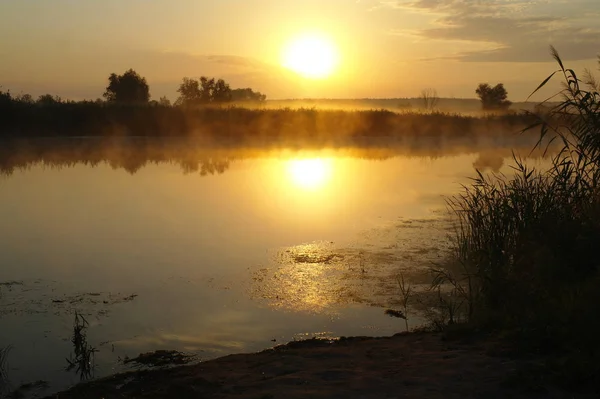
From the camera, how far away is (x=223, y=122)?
32.5m

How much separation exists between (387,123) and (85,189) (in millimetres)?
22258

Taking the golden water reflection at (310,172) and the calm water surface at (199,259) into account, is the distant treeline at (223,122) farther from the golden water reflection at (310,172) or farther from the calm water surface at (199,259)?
the calm water surface at (199,259)

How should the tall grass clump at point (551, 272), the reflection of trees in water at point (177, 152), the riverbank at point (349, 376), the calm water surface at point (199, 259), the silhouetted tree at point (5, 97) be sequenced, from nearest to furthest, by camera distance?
the riverbank at point (349, 376) < the tall grass clump at point (551, 272) < the calm water surface at point (199, 259) < the reflection of trees in water at point (177, 152) < the silhouetted tree at point (5, 97)

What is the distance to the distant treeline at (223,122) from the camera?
28859mm

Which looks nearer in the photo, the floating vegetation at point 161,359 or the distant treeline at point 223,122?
the floating vegetation at point 161,359

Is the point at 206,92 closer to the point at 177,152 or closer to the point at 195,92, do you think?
the point at 195,92

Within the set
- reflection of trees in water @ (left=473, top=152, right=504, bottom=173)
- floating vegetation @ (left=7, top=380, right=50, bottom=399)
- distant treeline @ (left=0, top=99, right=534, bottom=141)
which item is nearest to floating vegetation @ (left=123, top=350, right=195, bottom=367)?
floating vegetation @ (left=7, top=380, right=50, bottom=399)

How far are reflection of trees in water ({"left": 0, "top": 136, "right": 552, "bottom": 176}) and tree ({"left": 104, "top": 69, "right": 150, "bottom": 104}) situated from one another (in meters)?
26.5

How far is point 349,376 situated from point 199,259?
4307 mm

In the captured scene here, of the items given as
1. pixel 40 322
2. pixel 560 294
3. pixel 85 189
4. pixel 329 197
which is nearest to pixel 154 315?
pixel 40 322

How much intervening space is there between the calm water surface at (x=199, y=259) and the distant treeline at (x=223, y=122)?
12.9 metres

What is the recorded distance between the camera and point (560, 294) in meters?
5.02

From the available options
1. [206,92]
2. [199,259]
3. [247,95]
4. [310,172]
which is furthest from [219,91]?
[199,259]

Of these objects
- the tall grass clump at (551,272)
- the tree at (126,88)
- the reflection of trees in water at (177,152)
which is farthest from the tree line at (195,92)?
the tall grass clump at (551,272)
